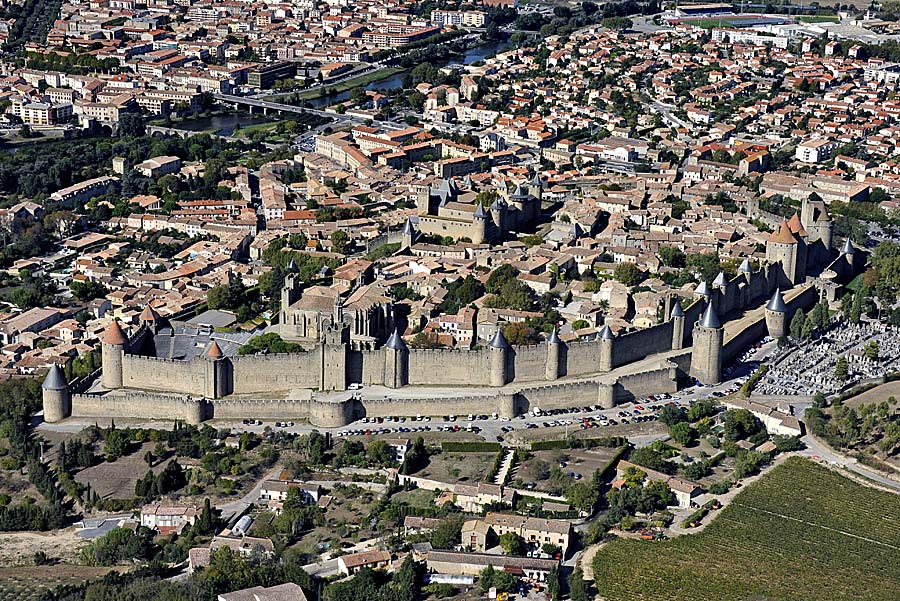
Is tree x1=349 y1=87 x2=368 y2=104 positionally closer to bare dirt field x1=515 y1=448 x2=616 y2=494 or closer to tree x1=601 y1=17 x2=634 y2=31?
tree x1=601 y1=17 x2=634 y2=31

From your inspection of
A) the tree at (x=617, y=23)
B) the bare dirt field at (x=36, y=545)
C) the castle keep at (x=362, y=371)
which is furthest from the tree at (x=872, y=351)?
the tree at (x=617, y=23)

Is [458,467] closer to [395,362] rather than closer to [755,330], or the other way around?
[395,362]

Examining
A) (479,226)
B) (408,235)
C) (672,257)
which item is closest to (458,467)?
(408,235)

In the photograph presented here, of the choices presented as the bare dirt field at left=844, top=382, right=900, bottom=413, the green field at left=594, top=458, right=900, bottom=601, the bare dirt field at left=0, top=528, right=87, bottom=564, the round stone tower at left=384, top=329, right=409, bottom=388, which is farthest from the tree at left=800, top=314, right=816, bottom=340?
the bare dirt field at left=0, top=528, right=87, bottom=564

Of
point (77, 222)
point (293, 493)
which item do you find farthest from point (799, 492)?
point (77, 222)

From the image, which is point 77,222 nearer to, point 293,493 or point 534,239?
point 534,239
